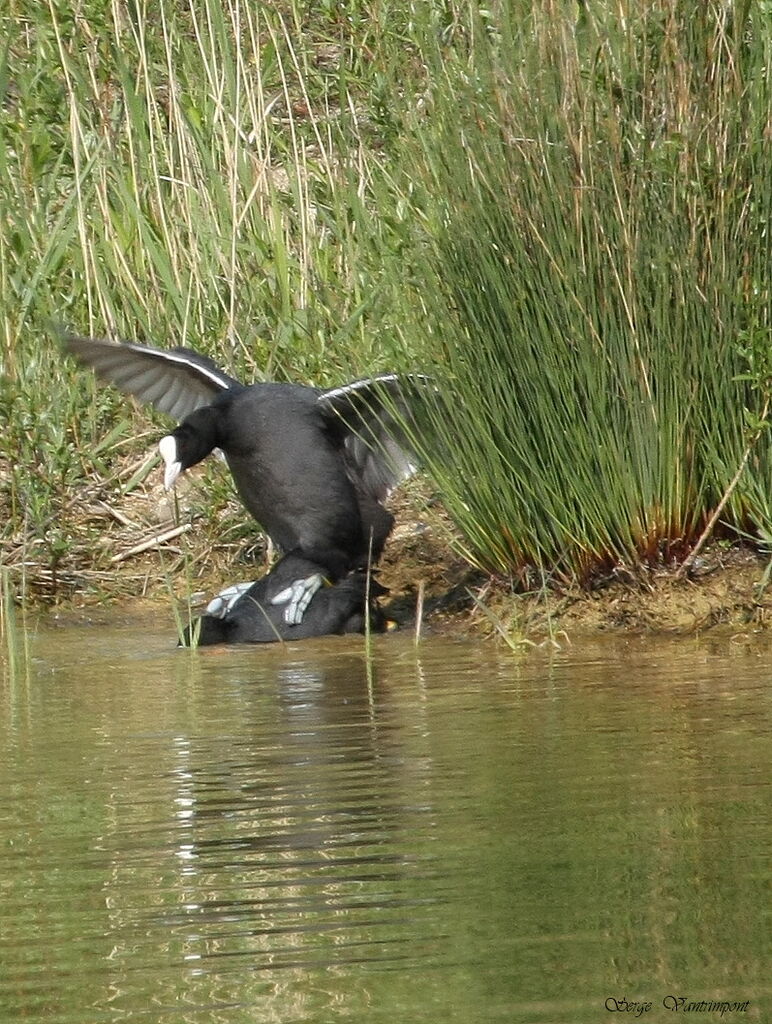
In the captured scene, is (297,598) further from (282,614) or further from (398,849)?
(398,849)

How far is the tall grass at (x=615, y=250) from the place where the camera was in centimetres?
503

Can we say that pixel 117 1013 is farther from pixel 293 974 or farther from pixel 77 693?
pixel 77 693

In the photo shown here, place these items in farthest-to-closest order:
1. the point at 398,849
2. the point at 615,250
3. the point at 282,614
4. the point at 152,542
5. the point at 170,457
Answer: the point at 152,542 < the point at 170,457 < the point at 282,614 < the point at 615,250 < the point at 398,849

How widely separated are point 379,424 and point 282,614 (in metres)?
0.75

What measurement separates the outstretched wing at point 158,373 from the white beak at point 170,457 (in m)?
0.33

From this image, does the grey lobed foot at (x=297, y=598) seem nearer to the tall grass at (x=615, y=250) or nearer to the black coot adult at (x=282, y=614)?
the black coot adult at (x=282, y=614)

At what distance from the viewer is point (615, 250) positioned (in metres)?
5.10

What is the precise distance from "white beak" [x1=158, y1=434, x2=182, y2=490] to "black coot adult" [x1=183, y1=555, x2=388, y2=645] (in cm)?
41

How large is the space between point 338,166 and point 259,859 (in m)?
5.31

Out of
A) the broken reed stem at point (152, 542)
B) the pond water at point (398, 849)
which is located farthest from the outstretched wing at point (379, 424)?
the pond water at point (398, 849)

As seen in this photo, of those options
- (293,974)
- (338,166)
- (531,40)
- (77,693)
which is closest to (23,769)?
(77,693)

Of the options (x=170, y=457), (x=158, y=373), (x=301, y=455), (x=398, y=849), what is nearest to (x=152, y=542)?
(x=158, y=373)

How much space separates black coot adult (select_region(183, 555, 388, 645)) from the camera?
587 cm

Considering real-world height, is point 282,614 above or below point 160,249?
below
